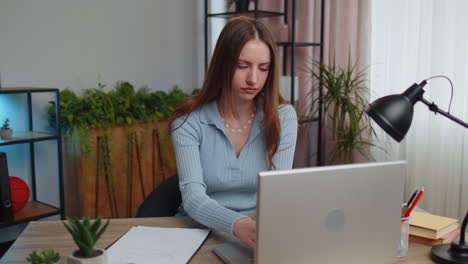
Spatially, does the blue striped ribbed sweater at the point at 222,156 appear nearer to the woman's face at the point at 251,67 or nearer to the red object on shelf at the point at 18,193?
the woman's face at the point at 251,67

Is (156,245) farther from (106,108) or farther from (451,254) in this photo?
(106,108)

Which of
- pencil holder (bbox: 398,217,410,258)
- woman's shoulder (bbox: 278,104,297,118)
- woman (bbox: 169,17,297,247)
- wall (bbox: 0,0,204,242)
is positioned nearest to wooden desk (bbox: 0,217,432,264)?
pencil holder (bbox: 398,217,410,258)

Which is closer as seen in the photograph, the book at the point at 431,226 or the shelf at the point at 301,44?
the book at the point at 431,226

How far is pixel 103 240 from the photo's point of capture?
1.23 m

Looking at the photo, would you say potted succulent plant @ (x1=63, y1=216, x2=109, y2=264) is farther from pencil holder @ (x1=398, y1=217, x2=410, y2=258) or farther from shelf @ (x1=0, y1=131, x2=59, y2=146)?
shelf @ (x1=0, y1=131, x2=59, y2=146)

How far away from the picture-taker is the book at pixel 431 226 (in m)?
1.23

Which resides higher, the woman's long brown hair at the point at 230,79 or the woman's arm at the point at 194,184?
the woman's long brown hair at the point at 230,79

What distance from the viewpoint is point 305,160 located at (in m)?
3.40

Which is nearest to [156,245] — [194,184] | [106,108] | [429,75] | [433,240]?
[194,184]

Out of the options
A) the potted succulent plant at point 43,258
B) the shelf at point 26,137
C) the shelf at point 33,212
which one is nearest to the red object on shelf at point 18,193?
the shelf at point 33,212

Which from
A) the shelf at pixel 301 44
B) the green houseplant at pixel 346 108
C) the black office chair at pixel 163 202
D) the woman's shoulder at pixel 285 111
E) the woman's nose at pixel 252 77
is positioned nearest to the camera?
the woman's nose at pixel 252 77

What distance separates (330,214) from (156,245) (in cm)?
48

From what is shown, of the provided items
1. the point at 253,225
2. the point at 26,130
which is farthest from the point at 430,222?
the point at 26,130

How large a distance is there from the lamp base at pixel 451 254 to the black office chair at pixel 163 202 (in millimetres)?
889
